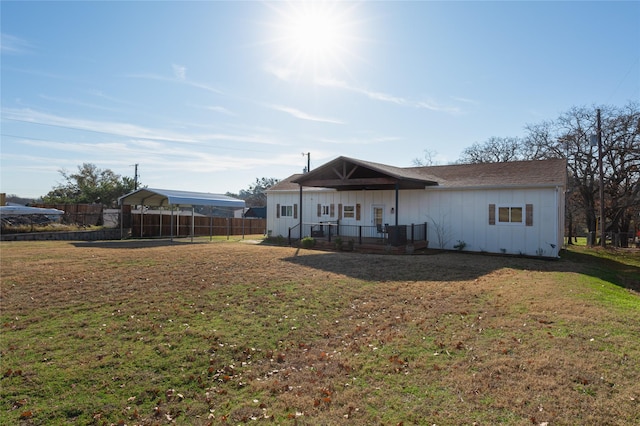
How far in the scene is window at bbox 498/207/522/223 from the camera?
17.5 meters

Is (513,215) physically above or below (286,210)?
below

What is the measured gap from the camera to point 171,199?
23422 mm

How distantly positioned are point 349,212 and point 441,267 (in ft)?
31.7

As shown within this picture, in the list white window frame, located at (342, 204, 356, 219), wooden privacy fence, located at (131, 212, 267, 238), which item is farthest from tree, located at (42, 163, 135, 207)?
white window frame, located at (342, 204, 356, 219)

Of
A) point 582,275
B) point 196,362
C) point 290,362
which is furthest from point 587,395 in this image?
point 582,275

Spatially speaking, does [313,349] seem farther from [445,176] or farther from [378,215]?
[445,176]

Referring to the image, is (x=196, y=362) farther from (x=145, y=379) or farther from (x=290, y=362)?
(x=290, y=362)

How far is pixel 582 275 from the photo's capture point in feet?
41.2

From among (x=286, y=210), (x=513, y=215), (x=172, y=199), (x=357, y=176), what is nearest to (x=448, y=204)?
(x=513, y=215)

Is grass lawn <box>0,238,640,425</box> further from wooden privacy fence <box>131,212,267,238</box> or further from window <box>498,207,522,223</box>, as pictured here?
wooden privacy fence <box>131,212,267,238</box>

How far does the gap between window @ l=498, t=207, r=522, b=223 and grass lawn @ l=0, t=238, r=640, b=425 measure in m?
6.46

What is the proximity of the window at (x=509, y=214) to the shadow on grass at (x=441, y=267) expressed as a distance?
1.81 meters

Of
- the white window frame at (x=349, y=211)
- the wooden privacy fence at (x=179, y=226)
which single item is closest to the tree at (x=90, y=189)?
the wooden privacy fence at (x=179, y=226)

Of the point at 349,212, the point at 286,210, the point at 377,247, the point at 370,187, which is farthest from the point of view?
the point at 286,210
